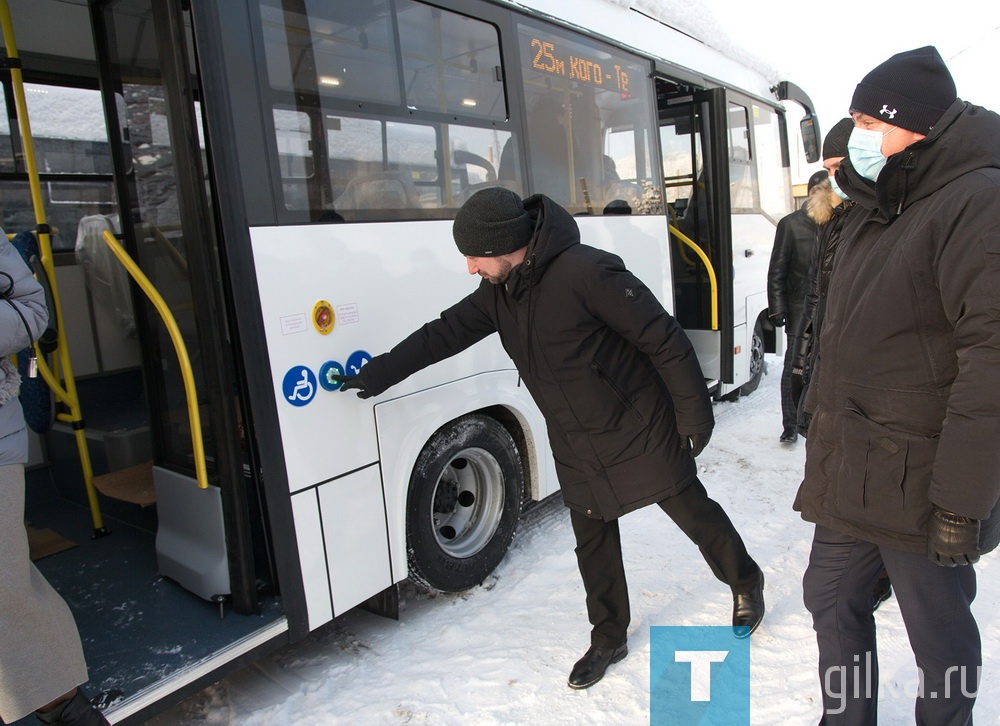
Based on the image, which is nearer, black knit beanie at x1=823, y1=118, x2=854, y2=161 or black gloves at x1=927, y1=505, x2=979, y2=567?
black gloves at x1=927, y1=505, x2=979, y2=567

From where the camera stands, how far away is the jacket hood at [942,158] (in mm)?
1609

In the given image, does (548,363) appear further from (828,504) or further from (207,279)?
(207,279)

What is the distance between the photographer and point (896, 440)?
1.69m

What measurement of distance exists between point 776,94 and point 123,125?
5.80m

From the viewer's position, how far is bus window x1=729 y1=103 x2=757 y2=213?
5.58 m

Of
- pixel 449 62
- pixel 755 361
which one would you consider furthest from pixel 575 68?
pixel 755 361

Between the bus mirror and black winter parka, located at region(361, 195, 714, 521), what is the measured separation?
5346 millimetres

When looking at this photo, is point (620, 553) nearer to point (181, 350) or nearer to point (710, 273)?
point (181, 350)

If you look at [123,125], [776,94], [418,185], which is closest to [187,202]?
[123,125]

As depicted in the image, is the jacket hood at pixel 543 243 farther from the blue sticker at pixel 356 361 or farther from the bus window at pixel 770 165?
the bus window at pixel 770 165

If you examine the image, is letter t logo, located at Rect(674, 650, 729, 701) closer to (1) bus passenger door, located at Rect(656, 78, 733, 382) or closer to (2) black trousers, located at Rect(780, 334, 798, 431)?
(2) black trousers, located at Rect(780, 334, 798, 431)

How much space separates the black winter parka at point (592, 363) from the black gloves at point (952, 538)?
783 mm

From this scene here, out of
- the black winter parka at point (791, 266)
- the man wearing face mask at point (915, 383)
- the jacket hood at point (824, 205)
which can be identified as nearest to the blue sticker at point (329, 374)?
the man wearing face mask at point (915, 383)

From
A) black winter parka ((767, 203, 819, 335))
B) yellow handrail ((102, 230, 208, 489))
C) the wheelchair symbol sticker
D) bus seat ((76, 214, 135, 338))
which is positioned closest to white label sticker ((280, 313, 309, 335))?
the wheelchair symbol sticker
